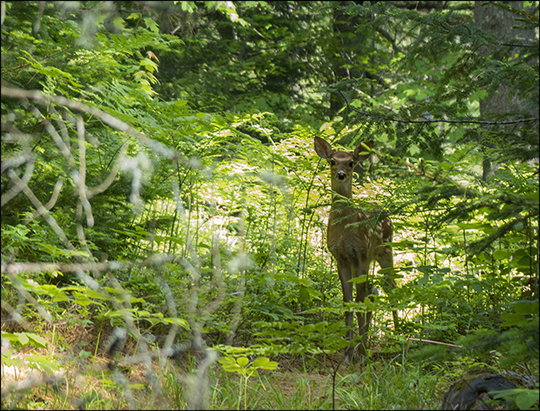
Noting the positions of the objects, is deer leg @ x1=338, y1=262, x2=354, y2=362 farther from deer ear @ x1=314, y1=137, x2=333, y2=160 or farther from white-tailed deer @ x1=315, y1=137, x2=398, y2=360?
deer ear @ x1=314, y1=137, x2=333, y2=160

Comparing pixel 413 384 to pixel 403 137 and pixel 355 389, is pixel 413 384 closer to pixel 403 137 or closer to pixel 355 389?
pixel 355 389

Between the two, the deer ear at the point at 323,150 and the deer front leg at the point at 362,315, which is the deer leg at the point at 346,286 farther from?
the deer ear at the point at 323,150

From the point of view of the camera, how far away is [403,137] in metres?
3.18

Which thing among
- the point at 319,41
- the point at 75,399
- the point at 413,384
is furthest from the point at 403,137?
the point at 319,41

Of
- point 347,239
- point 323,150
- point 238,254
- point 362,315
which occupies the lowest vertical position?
point 362,315

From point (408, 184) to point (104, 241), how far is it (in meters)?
3.05

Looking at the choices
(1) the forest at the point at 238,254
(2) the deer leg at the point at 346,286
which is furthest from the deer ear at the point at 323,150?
(2) the deer leg at the point at 346,286

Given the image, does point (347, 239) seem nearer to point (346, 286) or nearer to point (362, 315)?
point (346, 286)

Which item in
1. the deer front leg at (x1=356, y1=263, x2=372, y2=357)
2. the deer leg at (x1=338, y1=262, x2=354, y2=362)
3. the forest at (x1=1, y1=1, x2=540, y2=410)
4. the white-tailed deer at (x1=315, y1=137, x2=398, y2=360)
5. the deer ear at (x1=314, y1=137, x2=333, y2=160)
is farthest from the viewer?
the deer ear at (x1=314, y1=137, x2=333, y2=160)

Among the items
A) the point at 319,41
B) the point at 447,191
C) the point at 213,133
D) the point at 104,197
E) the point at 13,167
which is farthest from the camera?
the point at 319,41

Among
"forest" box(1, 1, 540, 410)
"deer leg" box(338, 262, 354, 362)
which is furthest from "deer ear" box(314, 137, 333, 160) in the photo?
"deer leg" box(338, 262, 354, 362)

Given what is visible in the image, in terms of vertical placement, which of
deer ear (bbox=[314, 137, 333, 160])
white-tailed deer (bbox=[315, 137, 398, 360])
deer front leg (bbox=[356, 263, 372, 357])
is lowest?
deer front leg (bbox=[356, 263, 372, 357])

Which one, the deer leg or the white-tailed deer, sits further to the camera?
the white-tailed deer

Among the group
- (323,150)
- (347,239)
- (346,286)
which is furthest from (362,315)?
(323,150)
